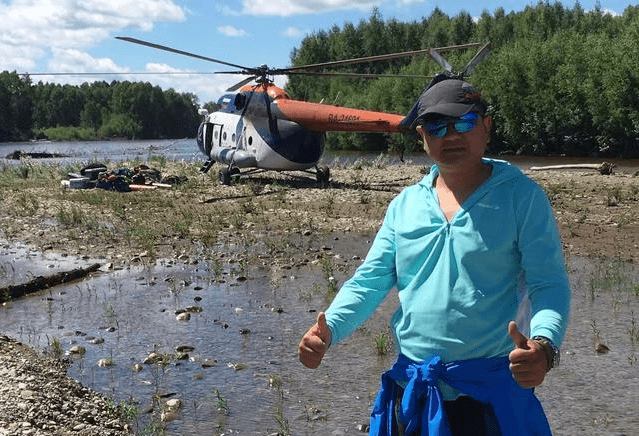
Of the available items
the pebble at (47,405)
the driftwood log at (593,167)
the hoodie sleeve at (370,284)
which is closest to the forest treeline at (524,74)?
the driftwood log at (593,167)

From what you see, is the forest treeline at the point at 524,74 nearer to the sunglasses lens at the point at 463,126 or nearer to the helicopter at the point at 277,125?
the helicopter at the point at 277,125

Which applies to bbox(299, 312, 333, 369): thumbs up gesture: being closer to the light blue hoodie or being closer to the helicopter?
the light blue hoodie

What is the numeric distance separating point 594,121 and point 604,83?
8.17 ft

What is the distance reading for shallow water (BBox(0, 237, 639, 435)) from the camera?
690 cm

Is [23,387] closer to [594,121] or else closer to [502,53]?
[594,121]

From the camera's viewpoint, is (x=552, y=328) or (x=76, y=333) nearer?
(x=552, y=328)

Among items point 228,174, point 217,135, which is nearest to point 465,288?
point 228,174

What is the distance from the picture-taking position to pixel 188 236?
1623cm

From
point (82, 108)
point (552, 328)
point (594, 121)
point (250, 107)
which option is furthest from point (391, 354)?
point (82, 108)

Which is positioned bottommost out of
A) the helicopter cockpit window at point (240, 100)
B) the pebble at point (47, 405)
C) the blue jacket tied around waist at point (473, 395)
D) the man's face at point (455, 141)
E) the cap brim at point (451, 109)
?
the pebble at point (47, 405)

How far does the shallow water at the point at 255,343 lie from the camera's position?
690cm

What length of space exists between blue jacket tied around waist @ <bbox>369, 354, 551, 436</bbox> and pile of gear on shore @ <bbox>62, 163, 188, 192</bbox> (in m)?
20.7

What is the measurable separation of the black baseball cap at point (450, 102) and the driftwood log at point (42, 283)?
9.75m

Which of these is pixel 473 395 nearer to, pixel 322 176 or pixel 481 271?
pixel 481 271
